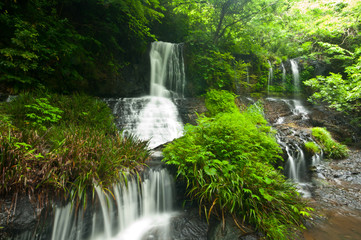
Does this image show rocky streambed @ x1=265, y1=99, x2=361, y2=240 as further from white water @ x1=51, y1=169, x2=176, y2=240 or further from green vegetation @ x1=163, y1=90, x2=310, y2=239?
white water @ x1=51, y1=169, x2=176, y2=240

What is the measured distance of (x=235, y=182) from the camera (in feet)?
8.73

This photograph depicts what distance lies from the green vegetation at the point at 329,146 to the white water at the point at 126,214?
7.34 m

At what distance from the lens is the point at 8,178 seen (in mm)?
2010

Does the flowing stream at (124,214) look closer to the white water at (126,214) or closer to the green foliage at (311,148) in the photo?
the white water at (126,214)

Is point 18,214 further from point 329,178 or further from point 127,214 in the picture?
point 329,178

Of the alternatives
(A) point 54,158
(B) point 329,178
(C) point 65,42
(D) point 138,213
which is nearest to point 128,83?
(C) point 65,42

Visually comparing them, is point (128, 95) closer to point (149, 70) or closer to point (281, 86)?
point (149, 70)

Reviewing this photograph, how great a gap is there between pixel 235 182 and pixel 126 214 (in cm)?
195

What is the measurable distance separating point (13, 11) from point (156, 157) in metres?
6.42

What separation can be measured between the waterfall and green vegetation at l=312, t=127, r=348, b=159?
621cm

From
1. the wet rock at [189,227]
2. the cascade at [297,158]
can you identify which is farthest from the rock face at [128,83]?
the cascade at [297,158]

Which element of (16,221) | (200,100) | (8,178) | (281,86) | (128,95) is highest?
(281,86)

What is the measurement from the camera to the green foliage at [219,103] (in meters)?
7.12

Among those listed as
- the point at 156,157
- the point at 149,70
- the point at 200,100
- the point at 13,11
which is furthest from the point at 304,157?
the point at 13,11
